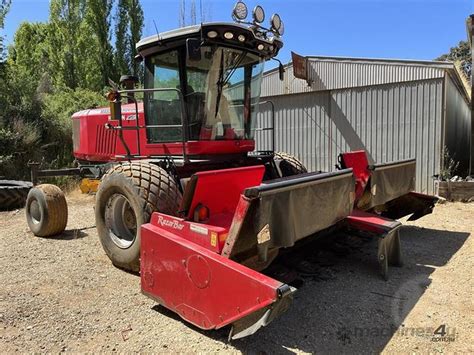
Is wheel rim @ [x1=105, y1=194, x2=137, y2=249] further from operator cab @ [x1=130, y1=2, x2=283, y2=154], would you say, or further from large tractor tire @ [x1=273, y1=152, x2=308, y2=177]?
large tractor tire @ [x1=273, y1=152, x2=308, y2=177]

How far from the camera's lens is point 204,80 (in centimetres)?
446

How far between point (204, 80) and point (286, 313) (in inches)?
102

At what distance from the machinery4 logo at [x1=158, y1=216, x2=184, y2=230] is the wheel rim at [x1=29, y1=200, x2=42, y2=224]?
3.28 metres

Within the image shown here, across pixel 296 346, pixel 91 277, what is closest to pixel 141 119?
pixel 91 277

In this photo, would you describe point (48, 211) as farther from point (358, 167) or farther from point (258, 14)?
point (358, 167)

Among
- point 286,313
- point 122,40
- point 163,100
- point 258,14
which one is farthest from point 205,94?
point 122,40

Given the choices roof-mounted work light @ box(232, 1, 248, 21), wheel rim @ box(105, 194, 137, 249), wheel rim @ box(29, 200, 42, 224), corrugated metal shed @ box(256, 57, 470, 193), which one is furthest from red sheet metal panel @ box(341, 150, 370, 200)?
corrugated metal shed @ box(256, 57, 470, 193)


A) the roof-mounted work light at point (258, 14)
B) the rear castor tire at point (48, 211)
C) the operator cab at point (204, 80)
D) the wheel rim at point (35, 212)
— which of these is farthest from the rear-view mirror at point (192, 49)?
the wheel rim at point (35, 212)

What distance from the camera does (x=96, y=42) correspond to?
23.2m

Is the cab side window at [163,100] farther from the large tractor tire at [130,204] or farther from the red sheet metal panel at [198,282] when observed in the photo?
the red sheet metal panel at [198,282]

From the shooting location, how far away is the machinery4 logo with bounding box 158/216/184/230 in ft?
10.8

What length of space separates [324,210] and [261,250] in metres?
0.84

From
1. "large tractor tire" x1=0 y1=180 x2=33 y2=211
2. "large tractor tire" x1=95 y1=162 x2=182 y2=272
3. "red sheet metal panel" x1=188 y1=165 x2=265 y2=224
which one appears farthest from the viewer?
"large tractor tire" x1=0 y1=180 x2=33 y2=211

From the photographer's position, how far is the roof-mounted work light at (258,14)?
4.48 metres
